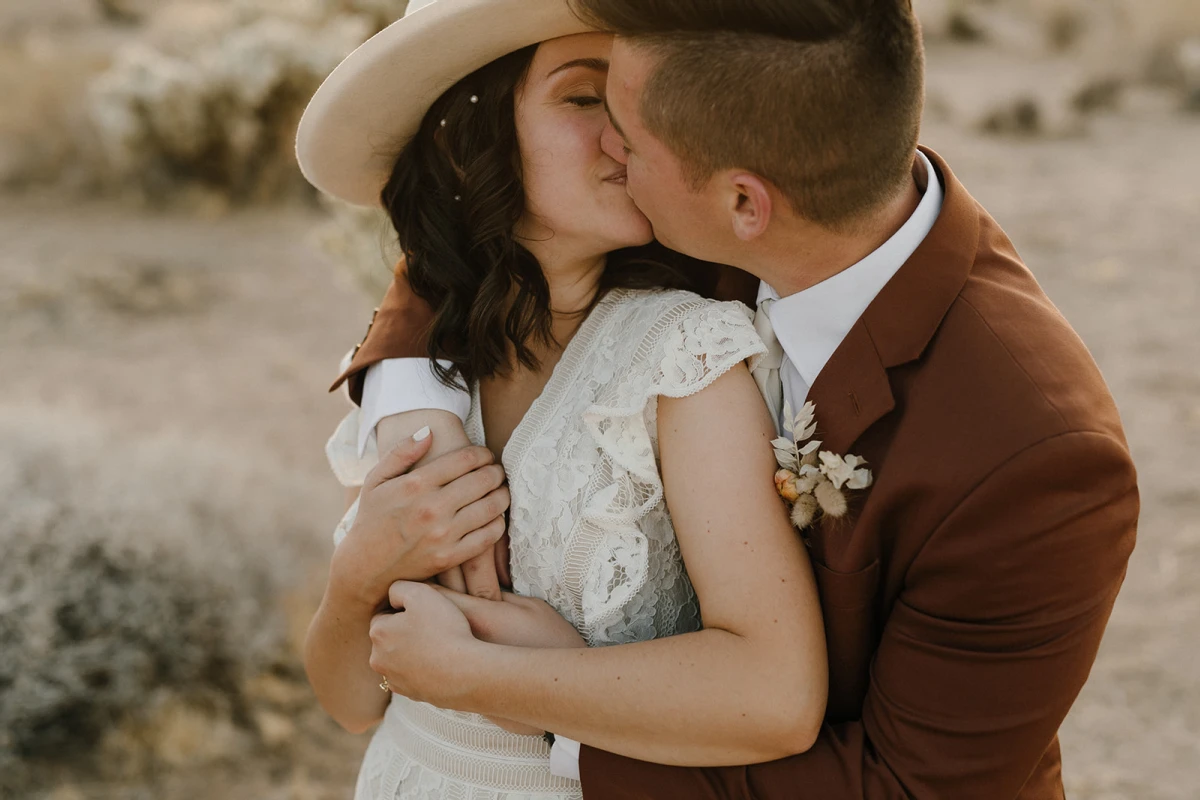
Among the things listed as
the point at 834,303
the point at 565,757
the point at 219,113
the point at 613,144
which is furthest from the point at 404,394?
the point at 219,113

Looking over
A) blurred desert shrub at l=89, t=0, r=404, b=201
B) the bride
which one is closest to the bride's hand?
the bride

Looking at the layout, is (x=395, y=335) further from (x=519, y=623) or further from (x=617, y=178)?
(x=519, y=623)

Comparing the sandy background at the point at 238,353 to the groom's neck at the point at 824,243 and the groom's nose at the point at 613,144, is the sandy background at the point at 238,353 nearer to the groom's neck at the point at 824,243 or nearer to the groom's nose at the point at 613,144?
the groom's nose at the point at 613,144

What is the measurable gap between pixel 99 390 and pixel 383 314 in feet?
16.9

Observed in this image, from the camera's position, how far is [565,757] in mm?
1854

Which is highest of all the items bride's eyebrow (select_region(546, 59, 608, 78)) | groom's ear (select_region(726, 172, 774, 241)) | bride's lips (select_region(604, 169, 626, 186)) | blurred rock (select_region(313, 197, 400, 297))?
bride's eyebrow (select_region(546, 59, 608, 78))

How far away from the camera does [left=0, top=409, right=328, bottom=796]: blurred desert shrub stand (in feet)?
12.4

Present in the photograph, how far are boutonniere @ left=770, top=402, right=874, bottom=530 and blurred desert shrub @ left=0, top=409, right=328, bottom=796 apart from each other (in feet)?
10.2

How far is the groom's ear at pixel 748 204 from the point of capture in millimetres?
1706

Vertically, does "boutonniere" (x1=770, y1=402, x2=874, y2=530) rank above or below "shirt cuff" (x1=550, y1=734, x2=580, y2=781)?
above

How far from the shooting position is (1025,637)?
58.6 inches

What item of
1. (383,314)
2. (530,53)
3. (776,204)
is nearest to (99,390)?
(383,314)

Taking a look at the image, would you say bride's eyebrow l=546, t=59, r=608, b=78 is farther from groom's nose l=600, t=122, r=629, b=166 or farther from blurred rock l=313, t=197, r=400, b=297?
blurred rock l=313, t=197, r=400, b=297

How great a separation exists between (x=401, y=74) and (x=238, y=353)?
19.2ft
